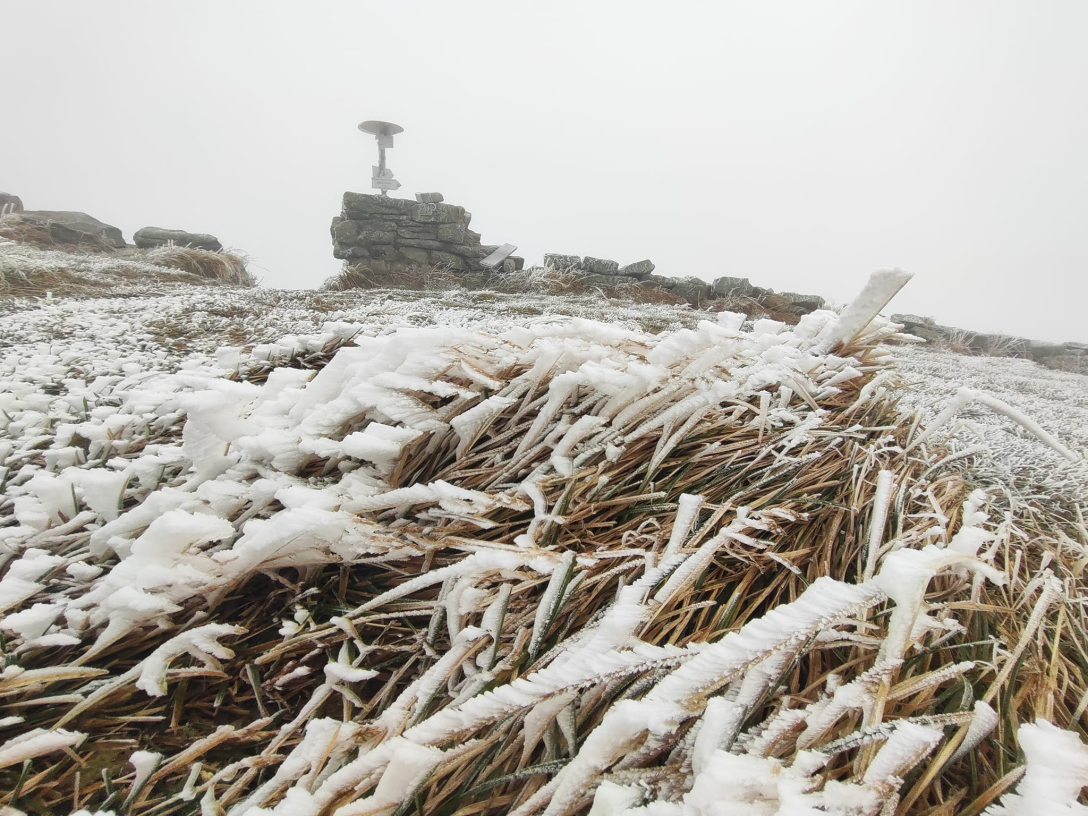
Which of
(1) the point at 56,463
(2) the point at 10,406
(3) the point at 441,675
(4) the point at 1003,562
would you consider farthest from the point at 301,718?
(2) the point at 10,406

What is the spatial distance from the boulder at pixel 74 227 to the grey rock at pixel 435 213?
16.6ft

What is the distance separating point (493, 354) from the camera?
0.95 metres

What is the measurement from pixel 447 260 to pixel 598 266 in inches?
91.3

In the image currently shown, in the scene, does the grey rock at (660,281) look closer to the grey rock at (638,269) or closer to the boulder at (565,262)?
the grey rock at (638,269)

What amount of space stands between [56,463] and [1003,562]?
60.1 inches

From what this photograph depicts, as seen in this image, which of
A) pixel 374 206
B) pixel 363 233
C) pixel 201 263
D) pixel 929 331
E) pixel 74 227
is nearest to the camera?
pixel 201 263

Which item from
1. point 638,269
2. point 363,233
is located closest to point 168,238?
point 363,233

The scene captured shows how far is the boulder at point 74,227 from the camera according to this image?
7781 mm

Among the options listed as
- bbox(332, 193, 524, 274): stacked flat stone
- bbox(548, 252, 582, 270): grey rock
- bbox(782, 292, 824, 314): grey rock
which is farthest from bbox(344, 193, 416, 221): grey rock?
bbox(782, 292, 824, 314): grey rock

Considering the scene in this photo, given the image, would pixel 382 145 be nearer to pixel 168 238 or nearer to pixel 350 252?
pixel 350 252

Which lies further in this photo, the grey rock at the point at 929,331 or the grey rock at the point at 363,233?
the grey rock at the point at 363,233

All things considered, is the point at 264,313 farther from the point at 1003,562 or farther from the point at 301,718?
the point at 1003,562

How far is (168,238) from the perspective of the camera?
9148mm

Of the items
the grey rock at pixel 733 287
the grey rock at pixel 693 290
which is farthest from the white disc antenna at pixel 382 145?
the grey rock at pixel 733 287
